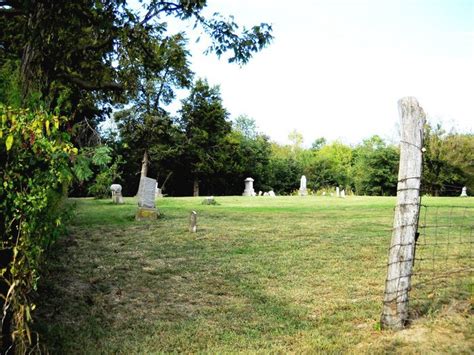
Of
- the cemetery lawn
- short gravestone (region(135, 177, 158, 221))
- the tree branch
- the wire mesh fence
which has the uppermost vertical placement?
the tree branch

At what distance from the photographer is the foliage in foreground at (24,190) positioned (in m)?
2.98

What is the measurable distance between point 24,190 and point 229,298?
3.69 metres

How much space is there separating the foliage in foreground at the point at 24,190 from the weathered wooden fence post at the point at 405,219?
140 inches

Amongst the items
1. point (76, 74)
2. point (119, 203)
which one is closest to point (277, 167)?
point (119, 203)

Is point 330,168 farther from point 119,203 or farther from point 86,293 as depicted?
point 86,293

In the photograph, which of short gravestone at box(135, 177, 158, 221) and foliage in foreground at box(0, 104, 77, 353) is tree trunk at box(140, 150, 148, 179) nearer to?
short gravestone at box(135, 177, 158, 221)

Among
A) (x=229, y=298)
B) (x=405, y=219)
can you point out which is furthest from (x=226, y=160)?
(x=405, y=219)

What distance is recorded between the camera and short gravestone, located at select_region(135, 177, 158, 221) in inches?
563

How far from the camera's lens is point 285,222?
1388cm

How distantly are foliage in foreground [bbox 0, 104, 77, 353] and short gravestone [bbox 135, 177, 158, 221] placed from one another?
1102 cm

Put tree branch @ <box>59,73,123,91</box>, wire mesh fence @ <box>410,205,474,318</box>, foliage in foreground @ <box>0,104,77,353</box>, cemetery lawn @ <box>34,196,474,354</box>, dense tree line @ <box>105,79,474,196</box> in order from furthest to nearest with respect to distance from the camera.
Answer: dense tree line @ <box>105,79,474,196</box>
tree branch @ <box>59,73,123,91</box>
wire mesh fence @ <box>410,205,474,318</box>
cemetery lawn @ <box>34,196,474,354</box>
foliage in foreground @ <box>0,104,77,353</box>

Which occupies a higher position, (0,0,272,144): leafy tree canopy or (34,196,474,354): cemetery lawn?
(0,0,272,144): leafy tree canopy

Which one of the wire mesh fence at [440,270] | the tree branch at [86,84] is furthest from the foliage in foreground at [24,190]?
the tree branch at [86,84]

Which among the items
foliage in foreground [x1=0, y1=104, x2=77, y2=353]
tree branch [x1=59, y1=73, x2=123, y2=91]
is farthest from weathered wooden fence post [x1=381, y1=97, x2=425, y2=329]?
tree branch [x1=59, y1=73, x2=123, y2=91]
